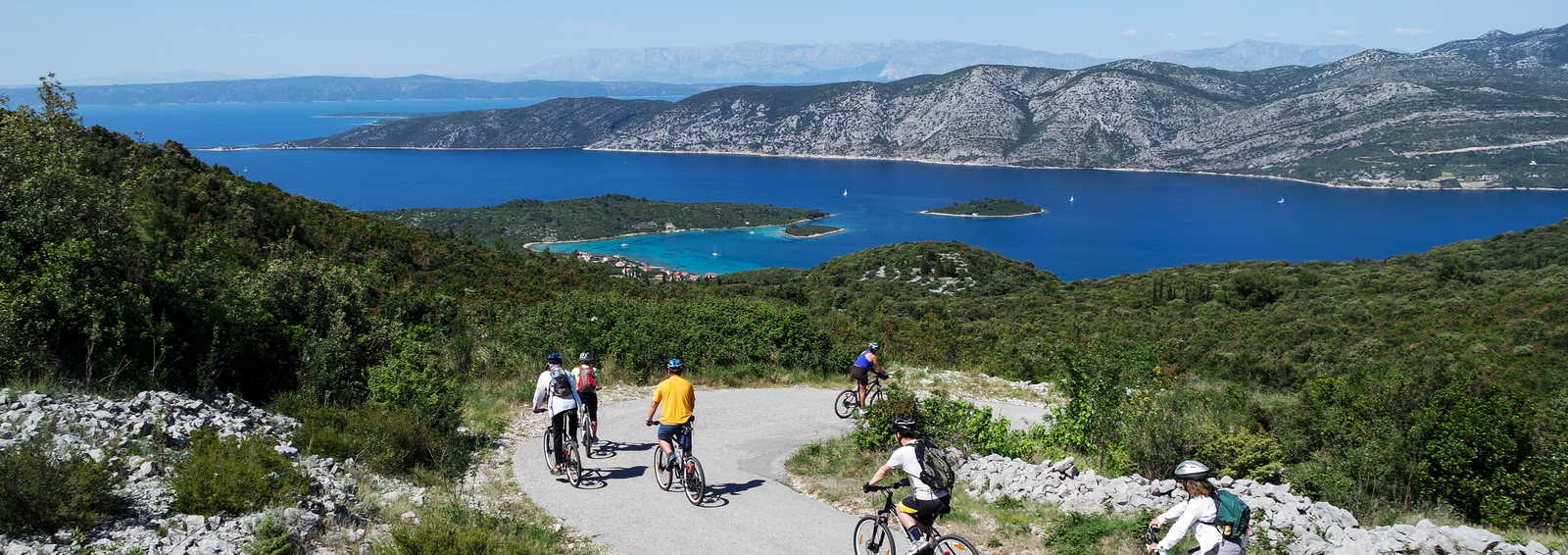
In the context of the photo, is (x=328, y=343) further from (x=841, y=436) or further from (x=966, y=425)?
(x=966, y=425)

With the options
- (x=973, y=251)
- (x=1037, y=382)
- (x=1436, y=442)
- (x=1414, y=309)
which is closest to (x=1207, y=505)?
(x=1436, y=442)

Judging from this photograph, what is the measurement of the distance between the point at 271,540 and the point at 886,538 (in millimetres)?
4770

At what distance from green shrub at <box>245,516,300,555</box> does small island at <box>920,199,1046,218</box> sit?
547 ft

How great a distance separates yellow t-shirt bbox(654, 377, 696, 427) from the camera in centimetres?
931

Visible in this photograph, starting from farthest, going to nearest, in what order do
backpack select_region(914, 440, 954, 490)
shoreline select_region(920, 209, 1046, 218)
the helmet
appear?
shoreline select_region(920, 209, 1046, 218) < backpack select_region(914, 440, 954, 490) < the helmet

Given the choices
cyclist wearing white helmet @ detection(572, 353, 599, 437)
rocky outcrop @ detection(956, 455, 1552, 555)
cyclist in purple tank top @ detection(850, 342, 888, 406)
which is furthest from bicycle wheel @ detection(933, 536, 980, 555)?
cyclist in purple tank top @ detection(850, 342, 888, 406)

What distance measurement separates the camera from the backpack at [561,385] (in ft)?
32.7

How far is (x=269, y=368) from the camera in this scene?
36.9 ft

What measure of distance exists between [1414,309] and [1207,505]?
1344 inches

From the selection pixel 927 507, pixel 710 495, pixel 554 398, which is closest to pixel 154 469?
pixel 554 398

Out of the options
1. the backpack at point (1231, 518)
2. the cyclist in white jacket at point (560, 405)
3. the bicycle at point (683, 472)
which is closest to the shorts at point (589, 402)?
the cyclist in white jacket at point (560, 405)

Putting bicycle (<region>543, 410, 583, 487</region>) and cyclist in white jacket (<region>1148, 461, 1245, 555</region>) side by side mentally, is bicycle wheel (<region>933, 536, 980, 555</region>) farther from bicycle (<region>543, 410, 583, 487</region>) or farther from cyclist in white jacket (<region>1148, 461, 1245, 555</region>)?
bicycle (<region>543, 410, 583, 487</region>)

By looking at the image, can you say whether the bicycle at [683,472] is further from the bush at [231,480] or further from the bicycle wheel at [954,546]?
the bush at [231,480]

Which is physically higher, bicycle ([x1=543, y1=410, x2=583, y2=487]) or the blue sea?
bicycle ([x1=543, y1=410, x2=583, y2=487])
